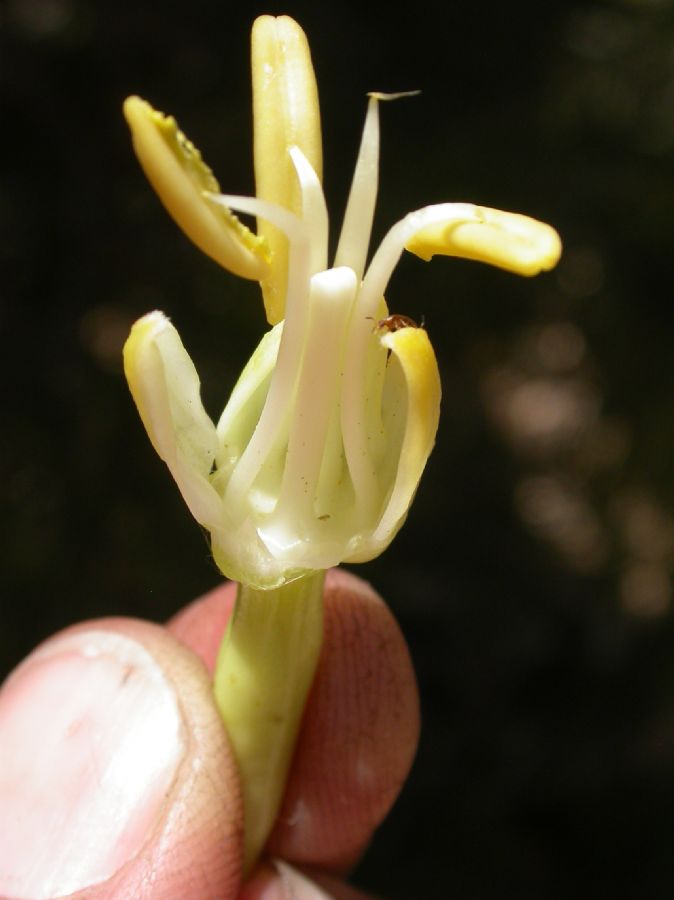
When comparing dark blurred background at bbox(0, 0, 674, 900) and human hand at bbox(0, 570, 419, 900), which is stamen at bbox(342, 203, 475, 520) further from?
dark blurred background at bbox(0, 0, 674, 900)

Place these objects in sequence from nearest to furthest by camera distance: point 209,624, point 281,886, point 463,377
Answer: point 281,886, point 209,624, point 463,377

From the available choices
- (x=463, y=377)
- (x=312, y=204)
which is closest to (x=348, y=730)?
(x=312, y=204)

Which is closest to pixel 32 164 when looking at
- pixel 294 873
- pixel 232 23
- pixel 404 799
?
pixel 232 23

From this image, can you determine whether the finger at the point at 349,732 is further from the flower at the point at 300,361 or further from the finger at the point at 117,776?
the flower at the point at 300,361

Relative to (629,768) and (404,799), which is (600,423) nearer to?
(629,768)

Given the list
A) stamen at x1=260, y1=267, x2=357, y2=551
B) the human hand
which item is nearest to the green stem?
the human hand

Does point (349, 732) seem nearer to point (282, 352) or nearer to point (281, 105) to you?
point (282, 352)

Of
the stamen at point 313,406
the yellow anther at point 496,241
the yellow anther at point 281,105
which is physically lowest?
the stamen at point 313,406

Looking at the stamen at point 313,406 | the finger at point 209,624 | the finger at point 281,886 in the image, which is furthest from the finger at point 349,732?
the stamen at point 313,406
